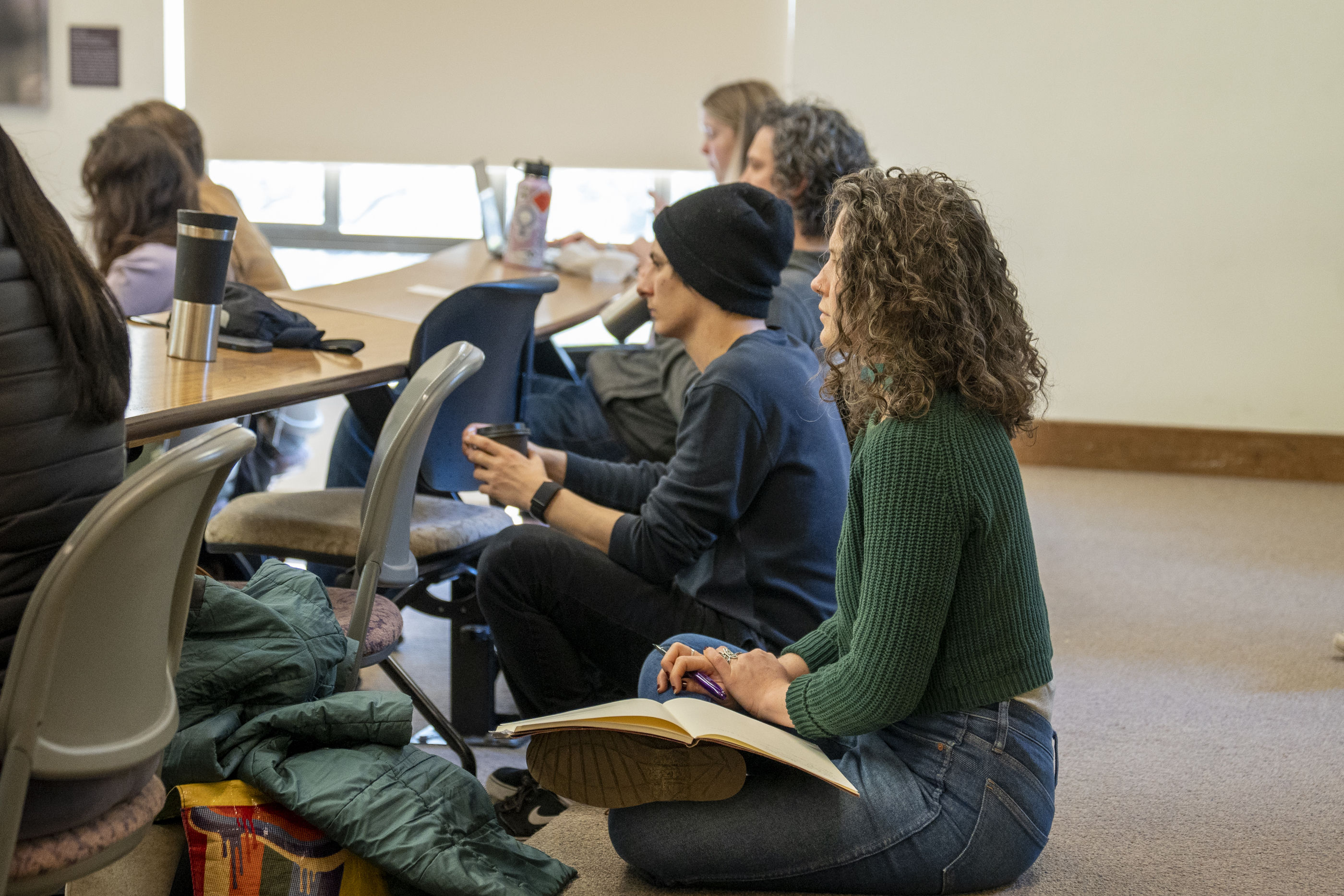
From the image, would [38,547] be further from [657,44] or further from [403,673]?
[657,44]

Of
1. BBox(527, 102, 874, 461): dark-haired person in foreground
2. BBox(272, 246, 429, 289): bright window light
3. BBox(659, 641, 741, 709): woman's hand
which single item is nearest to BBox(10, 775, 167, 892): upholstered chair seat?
BBox(659, 641, 741, 709): woman's hand

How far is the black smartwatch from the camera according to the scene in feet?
6.17

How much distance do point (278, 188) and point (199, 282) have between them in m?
3.81

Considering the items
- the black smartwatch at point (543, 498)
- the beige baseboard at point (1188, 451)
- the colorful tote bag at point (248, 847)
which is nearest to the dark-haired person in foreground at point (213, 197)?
the black smartwatch at point (543, 498)

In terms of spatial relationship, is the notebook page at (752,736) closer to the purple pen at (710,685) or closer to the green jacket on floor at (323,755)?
the purple pen at (710,685)

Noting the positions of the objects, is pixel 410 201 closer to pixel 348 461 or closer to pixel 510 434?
pixel 348 461

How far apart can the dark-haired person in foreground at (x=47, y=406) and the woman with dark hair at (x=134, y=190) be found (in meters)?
1.75

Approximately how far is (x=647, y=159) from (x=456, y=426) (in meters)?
2.97

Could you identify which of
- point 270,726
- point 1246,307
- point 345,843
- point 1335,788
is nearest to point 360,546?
point 270,726

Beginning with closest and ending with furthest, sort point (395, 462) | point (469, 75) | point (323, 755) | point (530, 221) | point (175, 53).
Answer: point (323, 755) < point (395, 462) < point (530, 221) < point (469, 75) < point (175, 53)

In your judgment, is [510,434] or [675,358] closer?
[510,434]

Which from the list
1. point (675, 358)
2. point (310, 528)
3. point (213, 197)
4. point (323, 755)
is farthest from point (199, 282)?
point (213, 197)

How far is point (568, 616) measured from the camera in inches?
71.3

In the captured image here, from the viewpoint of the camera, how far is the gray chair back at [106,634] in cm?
87
